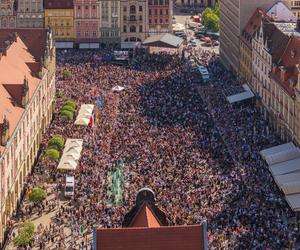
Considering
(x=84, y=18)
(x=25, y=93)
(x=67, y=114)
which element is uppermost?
(x=25, y=93)

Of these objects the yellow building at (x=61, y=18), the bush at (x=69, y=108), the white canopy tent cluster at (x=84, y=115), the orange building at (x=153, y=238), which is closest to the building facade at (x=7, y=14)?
the yellow building at (x=61, y=18)

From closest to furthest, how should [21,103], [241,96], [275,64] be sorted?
[21,103] < [275,64] < [241,96]

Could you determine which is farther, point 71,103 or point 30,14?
point 30,14

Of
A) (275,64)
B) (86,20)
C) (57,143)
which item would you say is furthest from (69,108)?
(86,20)

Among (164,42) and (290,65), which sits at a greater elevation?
(290,65)

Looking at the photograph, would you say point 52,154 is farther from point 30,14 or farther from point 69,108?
point 30,14

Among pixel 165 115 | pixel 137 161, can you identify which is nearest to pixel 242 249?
pixel 137 161

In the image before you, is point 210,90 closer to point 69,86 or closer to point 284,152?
point 69,86
